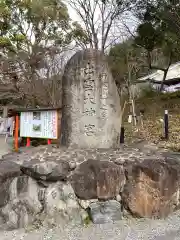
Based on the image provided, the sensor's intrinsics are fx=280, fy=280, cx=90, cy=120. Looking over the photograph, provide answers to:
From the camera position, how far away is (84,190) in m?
3.64

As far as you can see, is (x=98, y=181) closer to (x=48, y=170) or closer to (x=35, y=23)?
(x=48, y=170)

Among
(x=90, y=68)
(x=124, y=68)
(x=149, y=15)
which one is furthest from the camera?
(x=124, y=68)

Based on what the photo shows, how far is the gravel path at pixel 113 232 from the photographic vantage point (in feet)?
10.4

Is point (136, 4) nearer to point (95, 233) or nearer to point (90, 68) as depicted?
point (90, 68)

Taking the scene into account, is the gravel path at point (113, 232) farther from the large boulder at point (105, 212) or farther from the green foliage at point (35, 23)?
the green foliage at point (35, 23)

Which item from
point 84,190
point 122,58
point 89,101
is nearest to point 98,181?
point 84,190

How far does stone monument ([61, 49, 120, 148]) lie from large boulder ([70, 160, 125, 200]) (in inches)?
40.8

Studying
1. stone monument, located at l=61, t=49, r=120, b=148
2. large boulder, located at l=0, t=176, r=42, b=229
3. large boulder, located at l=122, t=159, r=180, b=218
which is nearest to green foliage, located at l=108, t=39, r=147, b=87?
stone monument, located at l=61, t=49, r=120, b=148

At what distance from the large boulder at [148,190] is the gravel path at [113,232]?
0.17m

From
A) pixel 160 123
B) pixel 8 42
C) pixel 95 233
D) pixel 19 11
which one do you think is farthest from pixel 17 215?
pixel 19 11

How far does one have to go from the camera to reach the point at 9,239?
320 cm

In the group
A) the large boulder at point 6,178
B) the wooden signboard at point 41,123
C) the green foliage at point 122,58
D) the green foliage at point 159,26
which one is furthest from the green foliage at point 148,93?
the large boulder at point 6,178

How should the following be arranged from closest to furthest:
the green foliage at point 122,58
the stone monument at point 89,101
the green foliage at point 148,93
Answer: the stone monument at point 89,101
the green foliage at point 148,93
the green foliage at point 122,58

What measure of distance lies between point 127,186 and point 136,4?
47.3ft
